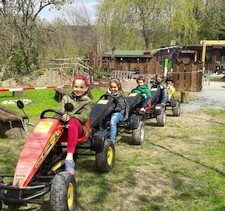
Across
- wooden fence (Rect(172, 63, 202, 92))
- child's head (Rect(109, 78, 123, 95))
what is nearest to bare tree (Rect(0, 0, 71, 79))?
wooden fence (Rect(172, 63, 202, 92))

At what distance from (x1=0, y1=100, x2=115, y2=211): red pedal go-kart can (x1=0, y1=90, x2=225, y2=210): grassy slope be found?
12.7 inches

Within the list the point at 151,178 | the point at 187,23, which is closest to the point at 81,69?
the point at 151,178

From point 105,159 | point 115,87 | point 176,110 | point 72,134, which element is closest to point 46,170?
point 72,134

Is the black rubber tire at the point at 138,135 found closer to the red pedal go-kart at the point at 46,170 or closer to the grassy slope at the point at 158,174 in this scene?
the grassy slope at the point at 158,174

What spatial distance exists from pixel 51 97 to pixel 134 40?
72.3 ft

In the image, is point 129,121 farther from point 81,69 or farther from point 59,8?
point 59,8

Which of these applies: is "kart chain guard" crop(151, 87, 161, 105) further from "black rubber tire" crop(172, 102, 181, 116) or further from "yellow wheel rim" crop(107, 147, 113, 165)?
"yellow wheel rim" crop(107, 147, 113, 165)

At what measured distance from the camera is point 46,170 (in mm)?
3504

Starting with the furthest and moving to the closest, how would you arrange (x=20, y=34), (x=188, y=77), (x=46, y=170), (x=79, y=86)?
1. (x=20, y=34)
2. (x=188, y=77)
3. (x=79, y=86)
4. (x=46, y=170)

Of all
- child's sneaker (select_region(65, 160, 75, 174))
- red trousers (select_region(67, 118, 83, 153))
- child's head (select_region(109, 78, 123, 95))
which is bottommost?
child's sneaker (select_region(65, 160, 75, 174))

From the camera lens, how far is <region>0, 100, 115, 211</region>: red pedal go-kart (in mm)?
2812

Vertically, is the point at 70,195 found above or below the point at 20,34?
below

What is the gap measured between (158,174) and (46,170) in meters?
1.63

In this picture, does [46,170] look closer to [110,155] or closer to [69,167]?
[69,167]
